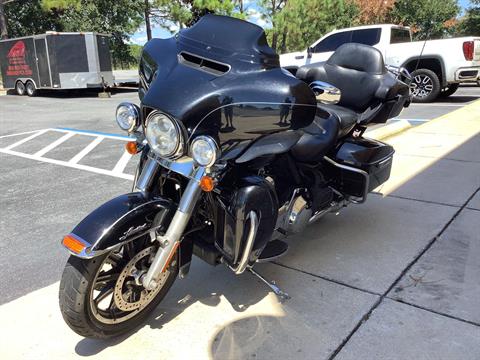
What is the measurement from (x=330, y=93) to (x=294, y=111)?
0.39 m

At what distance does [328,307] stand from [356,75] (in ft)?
6.59

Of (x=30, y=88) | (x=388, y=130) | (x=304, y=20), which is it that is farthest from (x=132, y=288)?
(x=304, y=20)

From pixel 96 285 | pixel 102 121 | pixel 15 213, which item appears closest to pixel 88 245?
pixel 96 285

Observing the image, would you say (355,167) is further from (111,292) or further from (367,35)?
(367,35)

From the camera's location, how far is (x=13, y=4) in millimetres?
31219

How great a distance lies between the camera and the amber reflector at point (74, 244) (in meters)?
2.22

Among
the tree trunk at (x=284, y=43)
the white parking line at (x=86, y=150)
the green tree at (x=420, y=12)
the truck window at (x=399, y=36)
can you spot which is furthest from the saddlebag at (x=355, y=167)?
the green tree at (x=420, y=12)

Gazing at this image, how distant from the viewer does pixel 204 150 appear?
7.03ft

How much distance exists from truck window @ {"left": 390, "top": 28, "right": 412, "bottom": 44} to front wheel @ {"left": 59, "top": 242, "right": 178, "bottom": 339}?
38.1ft

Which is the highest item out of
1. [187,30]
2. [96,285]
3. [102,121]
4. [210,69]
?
[187,30]

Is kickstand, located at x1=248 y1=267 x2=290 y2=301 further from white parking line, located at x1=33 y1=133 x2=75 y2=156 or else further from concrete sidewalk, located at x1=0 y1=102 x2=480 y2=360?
white parking line, located at x1=33 y1=133 x2=75 y2=156

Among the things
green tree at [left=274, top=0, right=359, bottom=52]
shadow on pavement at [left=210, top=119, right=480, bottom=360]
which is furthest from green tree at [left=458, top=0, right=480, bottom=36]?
shadow on pavement at [left=210, top=119, right=480, bottom=360]

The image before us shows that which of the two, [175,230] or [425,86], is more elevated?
[175,230]

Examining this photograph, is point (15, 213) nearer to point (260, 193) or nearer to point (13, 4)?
point (260, 193)
